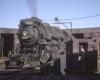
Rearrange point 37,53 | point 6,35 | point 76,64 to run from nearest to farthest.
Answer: point 76,64 < point 37,53 < point 6,35

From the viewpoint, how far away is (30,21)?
1305 centimetres

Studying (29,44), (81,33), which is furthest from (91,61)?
(81,33)

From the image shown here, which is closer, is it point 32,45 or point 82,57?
point 82,57

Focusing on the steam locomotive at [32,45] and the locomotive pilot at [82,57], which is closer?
the locomotive pilot at [82,57]

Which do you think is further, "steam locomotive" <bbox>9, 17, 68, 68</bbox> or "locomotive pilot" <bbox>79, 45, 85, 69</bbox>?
"steam locomotive" <bbox>9, 17, 68, 68</bbox>

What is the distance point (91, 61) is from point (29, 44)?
185 inches

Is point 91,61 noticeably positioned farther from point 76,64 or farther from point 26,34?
point 26,34

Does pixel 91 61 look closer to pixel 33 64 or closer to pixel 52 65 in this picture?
pixel 52 65

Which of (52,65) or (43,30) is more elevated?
(43,30)

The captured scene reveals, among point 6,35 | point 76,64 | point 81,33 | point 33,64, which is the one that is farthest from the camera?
point 81,33

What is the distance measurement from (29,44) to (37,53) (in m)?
1.14

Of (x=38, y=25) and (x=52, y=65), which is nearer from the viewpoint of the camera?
(x=52, y=65)

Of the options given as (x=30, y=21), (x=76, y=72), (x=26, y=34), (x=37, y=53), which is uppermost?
(x=30, y=21)

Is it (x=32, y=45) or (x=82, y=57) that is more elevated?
(x=32, y=45)
